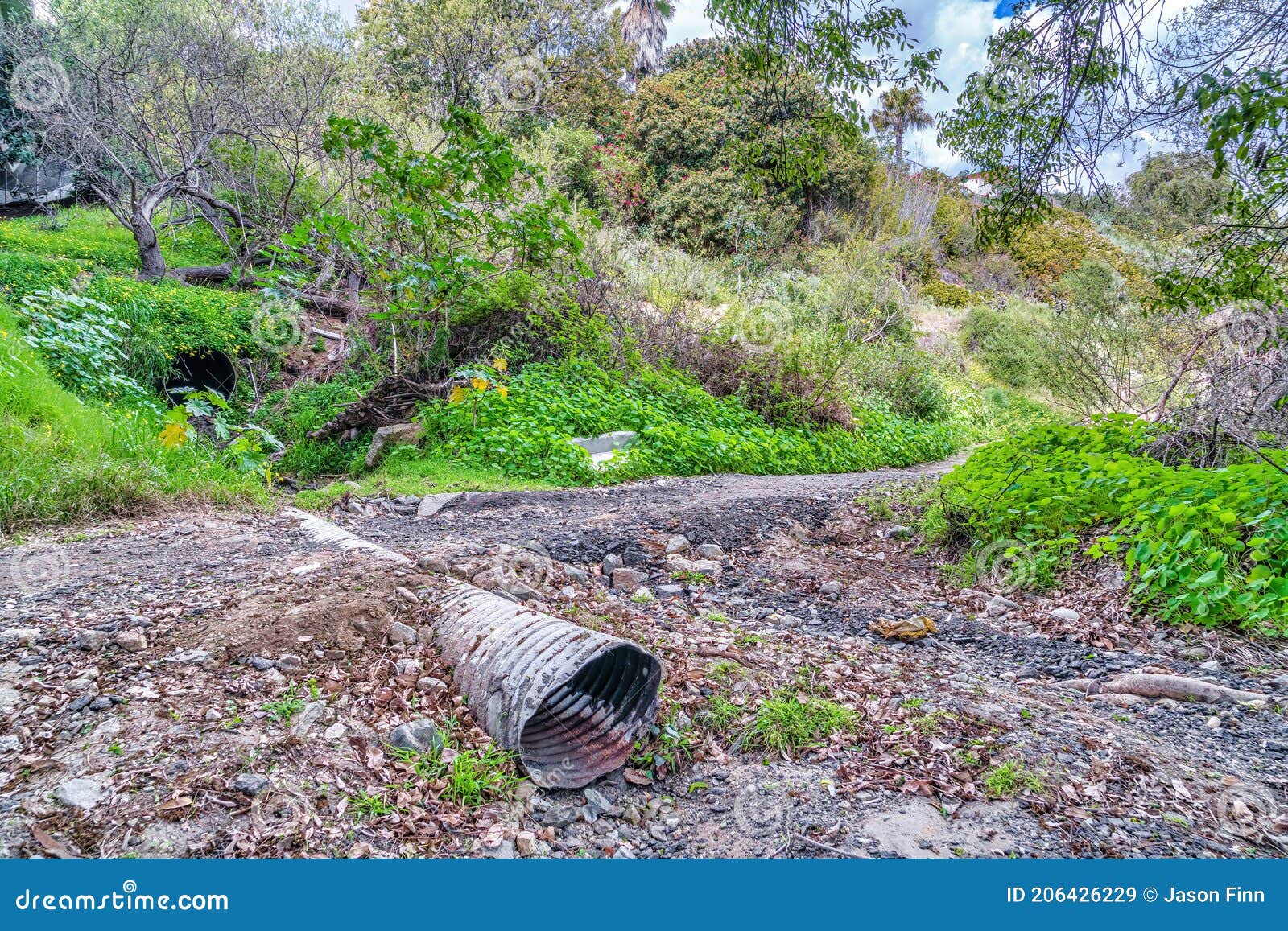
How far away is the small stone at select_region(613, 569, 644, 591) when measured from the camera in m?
3.91

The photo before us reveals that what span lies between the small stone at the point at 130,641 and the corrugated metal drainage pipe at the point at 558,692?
104 centimetres

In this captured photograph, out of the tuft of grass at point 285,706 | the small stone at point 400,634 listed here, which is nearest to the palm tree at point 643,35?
the small stone at point 400,634

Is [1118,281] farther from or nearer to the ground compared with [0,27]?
nearer to the ground

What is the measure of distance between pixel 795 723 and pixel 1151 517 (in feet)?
8.17

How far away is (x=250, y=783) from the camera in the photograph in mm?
1804

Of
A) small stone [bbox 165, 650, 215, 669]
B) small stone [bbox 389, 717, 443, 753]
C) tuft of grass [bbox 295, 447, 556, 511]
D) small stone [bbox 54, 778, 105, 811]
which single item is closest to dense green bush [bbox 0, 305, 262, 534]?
tuft of grass [bbox 295, 447, 556, 511]

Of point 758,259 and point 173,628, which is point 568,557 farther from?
point 758,259

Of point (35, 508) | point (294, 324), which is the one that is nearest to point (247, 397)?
point (294, 324)

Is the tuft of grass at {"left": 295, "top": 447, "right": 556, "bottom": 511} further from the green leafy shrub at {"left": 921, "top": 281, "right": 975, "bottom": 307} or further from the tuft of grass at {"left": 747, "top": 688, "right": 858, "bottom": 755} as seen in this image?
the green leafy shrub at {"left": 921, "top": 281, "right": 975, "bottom": 307}

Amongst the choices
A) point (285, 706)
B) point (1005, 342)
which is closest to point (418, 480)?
point (285, 706)

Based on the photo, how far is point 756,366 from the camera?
9.61 meters

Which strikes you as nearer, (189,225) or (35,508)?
(35,508)

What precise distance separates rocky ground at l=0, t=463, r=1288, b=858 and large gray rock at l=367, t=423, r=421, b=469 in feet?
9.99

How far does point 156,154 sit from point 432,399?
8.76 meters
